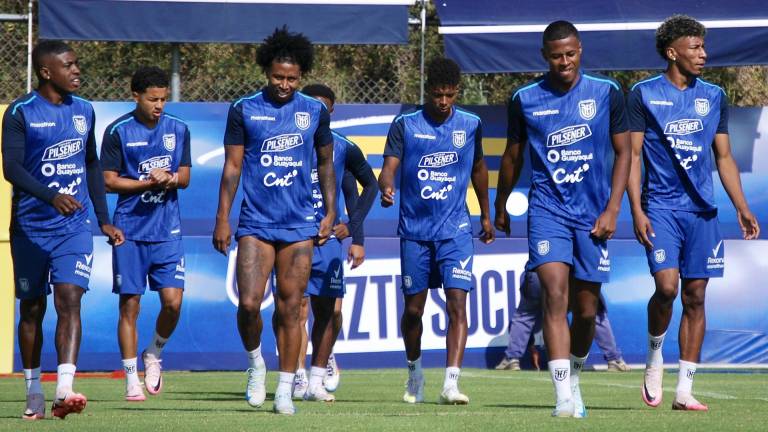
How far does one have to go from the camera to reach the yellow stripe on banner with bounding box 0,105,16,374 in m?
15.2

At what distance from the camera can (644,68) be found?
16.2 m

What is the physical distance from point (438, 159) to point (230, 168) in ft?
7.70

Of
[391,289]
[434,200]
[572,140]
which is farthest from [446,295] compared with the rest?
[391,289]

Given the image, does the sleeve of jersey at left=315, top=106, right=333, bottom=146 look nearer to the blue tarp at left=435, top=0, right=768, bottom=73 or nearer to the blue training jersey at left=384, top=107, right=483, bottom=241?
the blue training jersey at left=384, top=107, right=483, bottom=241

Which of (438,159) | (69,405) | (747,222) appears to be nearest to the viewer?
(69,405)

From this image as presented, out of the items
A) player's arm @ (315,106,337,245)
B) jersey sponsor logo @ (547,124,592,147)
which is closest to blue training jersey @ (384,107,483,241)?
player's arm @ (315,106,337,245)

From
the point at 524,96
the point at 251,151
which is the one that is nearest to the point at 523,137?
the point at 524,96

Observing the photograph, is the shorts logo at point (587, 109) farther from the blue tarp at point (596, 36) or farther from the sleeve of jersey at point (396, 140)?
the blue tarp at point (596, 36)

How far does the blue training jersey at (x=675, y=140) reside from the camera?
9375 millimetres

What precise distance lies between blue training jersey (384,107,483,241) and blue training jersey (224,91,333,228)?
1833mm

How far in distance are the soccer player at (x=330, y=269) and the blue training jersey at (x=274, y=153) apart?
1546 millimetres

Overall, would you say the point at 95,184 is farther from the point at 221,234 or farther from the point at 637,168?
the point at 637,168

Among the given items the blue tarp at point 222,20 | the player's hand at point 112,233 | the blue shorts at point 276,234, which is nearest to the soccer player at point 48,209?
the player's hand at point 112,233

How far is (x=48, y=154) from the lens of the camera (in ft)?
29.7
